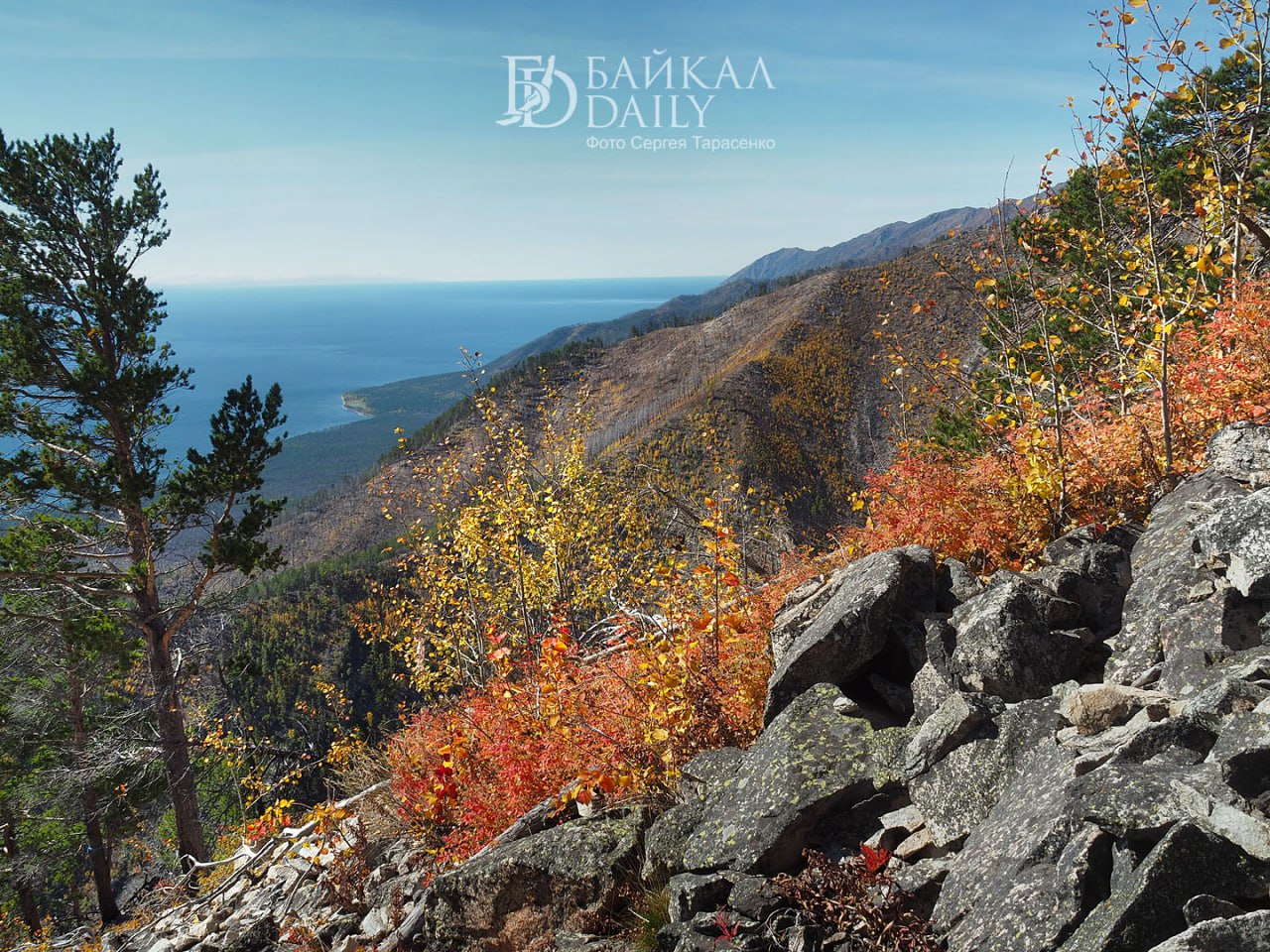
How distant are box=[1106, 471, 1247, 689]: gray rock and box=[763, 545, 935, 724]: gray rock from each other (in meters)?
1.56

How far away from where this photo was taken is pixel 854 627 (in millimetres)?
6074

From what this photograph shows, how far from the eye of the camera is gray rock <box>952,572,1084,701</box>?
527cm

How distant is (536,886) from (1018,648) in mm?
4316

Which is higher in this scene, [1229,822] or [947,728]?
[1229,822]

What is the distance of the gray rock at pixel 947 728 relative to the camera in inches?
191

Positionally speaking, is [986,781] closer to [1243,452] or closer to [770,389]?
[1243,452]

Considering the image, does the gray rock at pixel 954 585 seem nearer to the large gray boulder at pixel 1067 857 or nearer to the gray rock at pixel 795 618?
the gray rock at pixel 795 618

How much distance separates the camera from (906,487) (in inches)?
333

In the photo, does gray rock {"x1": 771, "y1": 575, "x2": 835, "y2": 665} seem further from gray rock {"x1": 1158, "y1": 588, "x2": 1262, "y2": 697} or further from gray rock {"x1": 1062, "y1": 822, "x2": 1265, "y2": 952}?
gray rock {"x1": 1062, "y1": 822, "x2": 1265, "y2": 952}

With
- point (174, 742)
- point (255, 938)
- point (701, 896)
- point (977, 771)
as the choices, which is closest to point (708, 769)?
point (701, 896)

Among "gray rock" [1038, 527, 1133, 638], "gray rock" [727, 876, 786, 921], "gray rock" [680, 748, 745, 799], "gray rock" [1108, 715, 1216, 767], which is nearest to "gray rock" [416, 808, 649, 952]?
"gray rock" [680, 748, 745, 799]

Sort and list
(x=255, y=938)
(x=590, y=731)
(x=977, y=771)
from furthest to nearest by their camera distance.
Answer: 1. (x=255, y=938)
2. (x=590, y=731)
3. (x=977, y=771)

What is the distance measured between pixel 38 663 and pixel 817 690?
20625 millimetres

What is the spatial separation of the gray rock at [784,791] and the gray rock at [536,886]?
0.84 m
